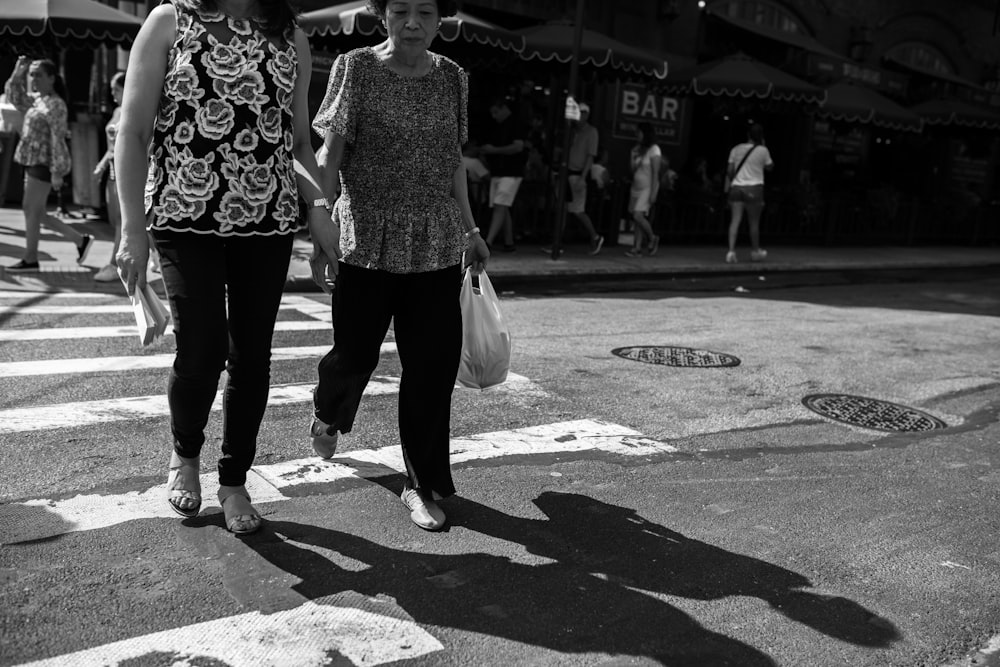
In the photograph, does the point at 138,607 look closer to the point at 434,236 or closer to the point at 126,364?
the point at 434,236

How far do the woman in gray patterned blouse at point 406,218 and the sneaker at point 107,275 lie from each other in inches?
225

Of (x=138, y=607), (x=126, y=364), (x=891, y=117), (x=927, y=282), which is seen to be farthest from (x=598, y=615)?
(x=891, y=117)

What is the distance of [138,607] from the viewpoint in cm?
280

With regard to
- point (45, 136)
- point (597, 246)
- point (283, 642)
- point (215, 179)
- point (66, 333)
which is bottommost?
point (283, 642)

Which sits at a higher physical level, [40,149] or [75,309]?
[40,149]

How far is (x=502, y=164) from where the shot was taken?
41.6 ft

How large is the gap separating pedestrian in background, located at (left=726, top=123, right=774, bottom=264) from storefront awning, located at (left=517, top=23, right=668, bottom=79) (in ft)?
5.45

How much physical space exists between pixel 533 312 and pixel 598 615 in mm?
5896

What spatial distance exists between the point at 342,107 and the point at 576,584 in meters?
1.86

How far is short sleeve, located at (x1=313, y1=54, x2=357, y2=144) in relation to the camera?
337 centimetres

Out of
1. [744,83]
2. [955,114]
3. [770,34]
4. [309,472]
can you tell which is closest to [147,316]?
[309,472]

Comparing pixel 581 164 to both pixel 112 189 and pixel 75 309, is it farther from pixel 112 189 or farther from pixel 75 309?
pixel 75 309

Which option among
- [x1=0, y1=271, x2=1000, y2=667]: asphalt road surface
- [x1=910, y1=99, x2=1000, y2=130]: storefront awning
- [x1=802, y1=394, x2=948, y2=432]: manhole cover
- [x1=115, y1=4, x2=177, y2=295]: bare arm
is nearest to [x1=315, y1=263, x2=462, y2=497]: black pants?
[x1=0, y1=271, x2=1000, y2=667]: asphalt road surface

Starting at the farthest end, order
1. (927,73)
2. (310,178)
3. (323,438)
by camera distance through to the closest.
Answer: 1. (927,73)
2. (323,438)
3. (310,178)
